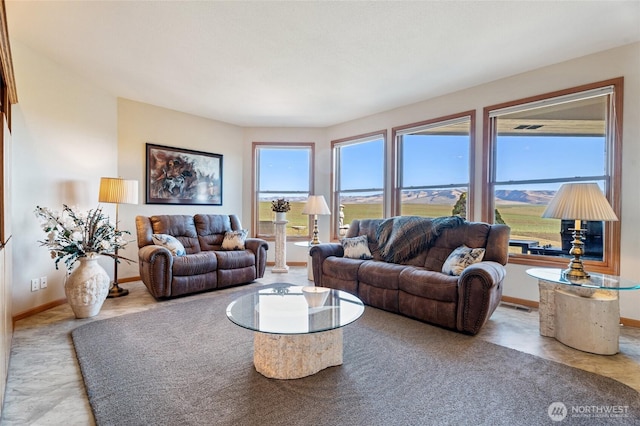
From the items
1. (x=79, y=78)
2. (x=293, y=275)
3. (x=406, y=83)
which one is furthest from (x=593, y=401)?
(x=79, y=78)

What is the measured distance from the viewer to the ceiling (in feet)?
7.75

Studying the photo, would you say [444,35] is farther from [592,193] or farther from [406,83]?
[592,193]

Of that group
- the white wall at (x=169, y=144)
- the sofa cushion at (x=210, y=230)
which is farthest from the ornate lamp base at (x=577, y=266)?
the white wall at (x=169, y=144)

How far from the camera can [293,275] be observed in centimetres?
495

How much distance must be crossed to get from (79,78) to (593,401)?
559 centimetres

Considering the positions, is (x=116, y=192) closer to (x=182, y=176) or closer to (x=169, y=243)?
(x=169, y=243)

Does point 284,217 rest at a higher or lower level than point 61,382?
higher

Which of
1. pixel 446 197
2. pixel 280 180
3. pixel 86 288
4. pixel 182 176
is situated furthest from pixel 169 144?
pixel 446 197

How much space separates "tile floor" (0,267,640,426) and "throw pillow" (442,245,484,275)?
58 cm

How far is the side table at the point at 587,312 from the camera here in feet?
7.46

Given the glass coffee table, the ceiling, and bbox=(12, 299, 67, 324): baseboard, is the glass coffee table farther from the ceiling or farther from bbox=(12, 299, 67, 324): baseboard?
bbox=(12, 299, 67, 324): baseboard

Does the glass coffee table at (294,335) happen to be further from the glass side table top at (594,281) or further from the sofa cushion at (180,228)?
the sofa cushion at (180,228)

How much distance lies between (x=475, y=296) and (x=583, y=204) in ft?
3.60

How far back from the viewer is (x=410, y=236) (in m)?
3.56
